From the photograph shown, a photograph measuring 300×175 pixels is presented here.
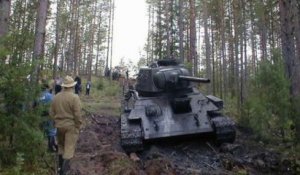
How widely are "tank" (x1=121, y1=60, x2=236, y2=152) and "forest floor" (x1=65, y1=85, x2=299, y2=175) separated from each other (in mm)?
393

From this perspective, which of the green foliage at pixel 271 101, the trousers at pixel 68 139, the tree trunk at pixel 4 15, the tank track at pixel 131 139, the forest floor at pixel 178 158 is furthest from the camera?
the green foliage at pixel 271 101

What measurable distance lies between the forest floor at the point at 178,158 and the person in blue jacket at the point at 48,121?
66 cm

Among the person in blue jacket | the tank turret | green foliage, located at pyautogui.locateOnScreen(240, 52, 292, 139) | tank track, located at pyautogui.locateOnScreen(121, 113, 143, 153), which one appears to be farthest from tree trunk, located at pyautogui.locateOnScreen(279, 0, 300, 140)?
the person in blue jacket

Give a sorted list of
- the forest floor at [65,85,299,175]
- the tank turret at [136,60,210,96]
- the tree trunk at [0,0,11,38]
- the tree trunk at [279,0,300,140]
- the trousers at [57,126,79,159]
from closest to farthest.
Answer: the trousers at [57,126,79,159] → the forest floor at [65,85,299,175] → the tree trunk at [0,0,11,38] → the tank turret at [136,60,210,96] → the tree trunk at [279,0,300,140]

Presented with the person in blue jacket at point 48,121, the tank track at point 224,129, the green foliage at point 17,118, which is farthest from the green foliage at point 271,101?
the green foliage at point 17,118

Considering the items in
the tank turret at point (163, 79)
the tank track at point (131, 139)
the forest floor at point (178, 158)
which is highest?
the tank turret at point (163, 79)

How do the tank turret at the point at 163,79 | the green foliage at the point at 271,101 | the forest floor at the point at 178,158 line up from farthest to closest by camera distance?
the tank turret at the point at 163,79, the green foliage at the point at 271,101, the forest floor at the point at 178,158

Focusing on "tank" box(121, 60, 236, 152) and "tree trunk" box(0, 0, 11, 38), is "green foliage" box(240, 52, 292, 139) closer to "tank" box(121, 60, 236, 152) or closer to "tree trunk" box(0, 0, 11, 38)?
"tank" box(121, 60, 236, 152)

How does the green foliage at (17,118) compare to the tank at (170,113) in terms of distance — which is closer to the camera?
the green foliage at (17,118)

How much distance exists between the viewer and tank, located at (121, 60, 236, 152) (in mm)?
11859

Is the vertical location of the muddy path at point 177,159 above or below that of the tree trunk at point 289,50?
below

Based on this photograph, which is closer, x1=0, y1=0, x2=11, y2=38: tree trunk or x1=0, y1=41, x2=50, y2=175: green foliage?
x1=0, y1=41, x2=50, y2=175: green foliage

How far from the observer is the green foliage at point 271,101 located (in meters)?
12.5

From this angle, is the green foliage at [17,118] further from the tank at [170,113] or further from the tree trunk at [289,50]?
the tree trunk at [289,50]
